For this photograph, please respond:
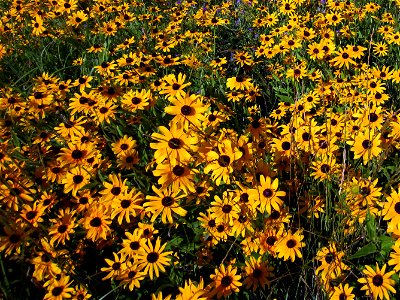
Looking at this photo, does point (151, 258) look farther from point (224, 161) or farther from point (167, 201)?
point (224, 161)

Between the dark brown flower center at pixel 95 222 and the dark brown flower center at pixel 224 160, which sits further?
the dark brown flower center at pixel 95 222

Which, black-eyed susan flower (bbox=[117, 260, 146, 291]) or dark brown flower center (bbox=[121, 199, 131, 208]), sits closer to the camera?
black-eyed susan flower (bbox=[117, 260, 146, 291])

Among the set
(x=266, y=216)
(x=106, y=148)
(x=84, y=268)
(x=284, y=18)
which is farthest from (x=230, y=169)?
(x=284, y=18)

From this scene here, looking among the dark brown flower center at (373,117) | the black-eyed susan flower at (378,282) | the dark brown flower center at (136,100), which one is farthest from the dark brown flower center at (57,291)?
the dark brown flower center at (373,117)

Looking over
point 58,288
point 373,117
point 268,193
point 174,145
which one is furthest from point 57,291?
point 373,117

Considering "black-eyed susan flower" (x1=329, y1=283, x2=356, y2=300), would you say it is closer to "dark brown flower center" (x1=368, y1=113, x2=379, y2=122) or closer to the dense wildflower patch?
the dense wildflower patch

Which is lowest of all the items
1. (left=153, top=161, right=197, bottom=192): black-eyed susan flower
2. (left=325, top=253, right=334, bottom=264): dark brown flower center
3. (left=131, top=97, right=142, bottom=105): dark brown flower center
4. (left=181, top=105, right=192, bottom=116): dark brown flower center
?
(left=325, top=253, right=334, bottom=264): dark brown flower center

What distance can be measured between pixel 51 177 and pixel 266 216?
1261 millimetres

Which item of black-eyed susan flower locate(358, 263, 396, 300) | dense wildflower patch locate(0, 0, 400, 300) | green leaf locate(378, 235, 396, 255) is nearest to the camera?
black-eyed susan flower locate(358, 263, 396, 300)

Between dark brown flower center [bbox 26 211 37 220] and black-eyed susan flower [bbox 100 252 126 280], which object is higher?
dark brown flower center [bbox 26 211 37 220]

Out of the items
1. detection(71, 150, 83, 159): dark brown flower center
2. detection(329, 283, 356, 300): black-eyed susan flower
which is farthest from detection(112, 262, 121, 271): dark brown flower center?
detection(329, 283, 356, 300): black-eyed susan flower

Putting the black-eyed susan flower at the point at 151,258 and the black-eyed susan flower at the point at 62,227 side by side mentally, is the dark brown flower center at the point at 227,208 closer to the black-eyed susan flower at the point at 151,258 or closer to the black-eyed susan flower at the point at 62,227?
the black-eyed susan flower at the point at 151,258

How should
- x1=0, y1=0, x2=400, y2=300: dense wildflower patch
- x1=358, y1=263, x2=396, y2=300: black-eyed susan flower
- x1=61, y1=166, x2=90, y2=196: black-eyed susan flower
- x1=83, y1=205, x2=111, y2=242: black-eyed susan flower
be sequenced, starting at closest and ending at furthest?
x1=358, y1=263, x2=396, y2=300: black-eyed susan flower, x1=0, y1=0, x2=400, y2=300: dense wildflower patch, x1=83, y1=205, x2=111, y2=242: black-eyed susan flower, x1=61, y1=166, x2=90, y2=196: black-eyed susan flower

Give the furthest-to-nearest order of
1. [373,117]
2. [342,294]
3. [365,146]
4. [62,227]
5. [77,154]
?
[373,117] < [77,154] < [365,146] < [62,227] < [342,294]
